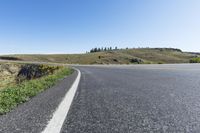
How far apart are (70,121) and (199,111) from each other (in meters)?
2.36

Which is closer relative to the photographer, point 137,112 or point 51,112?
point 137,112

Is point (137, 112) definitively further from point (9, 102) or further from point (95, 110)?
point (9, 102)

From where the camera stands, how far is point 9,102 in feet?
21.1

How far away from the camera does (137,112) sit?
4711 millimetres

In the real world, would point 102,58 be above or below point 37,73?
below

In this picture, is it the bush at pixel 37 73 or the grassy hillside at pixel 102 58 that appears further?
the grassy hillside at pixel 102 58

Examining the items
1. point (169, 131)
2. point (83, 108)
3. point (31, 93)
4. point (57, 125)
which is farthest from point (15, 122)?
point (31, 93)

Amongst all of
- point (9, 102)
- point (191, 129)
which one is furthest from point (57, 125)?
point (9, 102)

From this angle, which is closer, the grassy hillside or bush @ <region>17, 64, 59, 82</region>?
bush @ <region>17, 64, 59, 82</region>

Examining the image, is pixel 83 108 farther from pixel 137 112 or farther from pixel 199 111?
pixel 199 111

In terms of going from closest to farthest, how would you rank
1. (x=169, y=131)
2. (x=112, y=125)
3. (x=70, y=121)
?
1. (x=169, y=131)
2. (x=112, y=125)
3. (x=70, y=121)

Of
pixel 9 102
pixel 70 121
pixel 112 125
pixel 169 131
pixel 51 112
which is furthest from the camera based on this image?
pixel 9 102

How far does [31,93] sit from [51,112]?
3.66m

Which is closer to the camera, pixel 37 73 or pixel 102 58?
pixel 37 73
